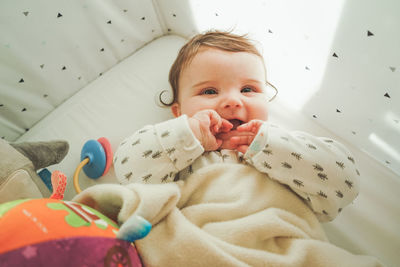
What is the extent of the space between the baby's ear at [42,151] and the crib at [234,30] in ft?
0.33

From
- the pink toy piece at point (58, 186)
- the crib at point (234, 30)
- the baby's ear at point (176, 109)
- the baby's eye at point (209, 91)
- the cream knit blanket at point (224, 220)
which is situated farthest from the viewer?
the baby's ear at point (176, 109)

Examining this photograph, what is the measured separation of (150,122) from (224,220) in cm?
52

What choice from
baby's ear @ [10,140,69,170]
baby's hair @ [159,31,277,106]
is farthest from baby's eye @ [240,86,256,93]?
baby's ear @ [10,140,69,170]

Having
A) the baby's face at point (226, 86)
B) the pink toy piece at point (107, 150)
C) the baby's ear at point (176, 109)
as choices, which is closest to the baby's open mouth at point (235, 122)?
the baby's face at point (226, 86)

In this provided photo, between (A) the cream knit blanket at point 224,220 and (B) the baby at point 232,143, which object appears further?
(B) the baby at point 232,143

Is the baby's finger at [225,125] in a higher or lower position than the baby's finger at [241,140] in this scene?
higher

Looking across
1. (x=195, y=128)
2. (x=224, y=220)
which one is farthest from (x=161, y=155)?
(x=224, y=220)

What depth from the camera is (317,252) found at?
0.55m

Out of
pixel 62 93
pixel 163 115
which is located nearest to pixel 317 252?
pixel 163 115

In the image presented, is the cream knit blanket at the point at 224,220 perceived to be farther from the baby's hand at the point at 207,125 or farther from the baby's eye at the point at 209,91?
the baby's eye at the point at 209,91

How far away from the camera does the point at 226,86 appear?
2.59 feet

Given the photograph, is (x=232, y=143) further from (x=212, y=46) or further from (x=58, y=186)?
(x=58, y=186)

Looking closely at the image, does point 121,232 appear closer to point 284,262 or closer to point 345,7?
point 284,262

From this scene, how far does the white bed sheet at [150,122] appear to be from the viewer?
75cm
